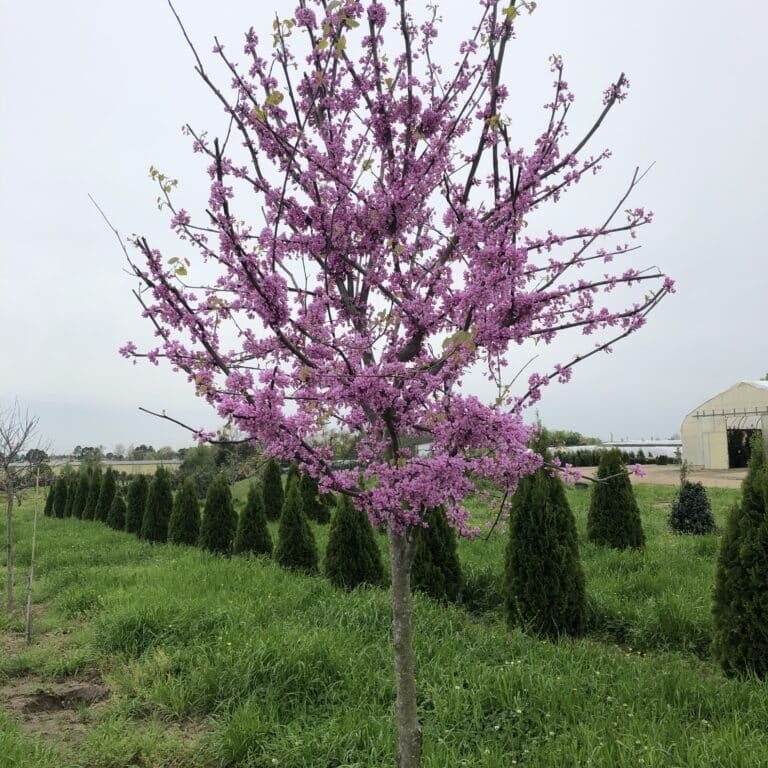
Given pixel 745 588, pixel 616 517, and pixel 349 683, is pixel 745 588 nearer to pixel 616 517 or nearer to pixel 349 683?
pixel 349 683

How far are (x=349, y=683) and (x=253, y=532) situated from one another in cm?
599

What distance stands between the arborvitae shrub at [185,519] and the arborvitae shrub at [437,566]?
6.89 m

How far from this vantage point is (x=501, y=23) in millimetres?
2607

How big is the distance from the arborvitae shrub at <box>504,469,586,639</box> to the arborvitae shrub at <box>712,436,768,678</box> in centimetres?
130

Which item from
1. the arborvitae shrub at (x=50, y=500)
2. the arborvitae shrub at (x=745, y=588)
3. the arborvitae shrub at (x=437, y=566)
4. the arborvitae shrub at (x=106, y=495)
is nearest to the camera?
the arborvitae shrub at (x=745, y=588)

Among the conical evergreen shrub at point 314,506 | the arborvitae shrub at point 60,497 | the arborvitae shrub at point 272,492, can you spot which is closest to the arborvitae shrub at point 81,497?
the arborvitae shrub at point 60,497

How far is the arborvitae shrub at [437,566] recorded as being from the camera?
659 cm

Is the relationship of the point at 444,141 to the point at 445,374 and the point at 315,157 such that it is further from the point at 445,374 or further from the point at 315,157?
the point at 445,374

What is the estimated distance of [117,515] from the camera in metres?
16.4

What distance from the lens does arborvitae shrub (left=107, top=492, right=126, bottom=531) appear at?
641 inches

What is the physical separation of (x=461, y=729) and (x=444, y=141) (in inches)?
132

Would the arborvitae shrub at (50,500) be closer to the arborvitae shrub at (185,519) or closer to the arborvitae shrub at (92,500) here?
the arborvitae shrub at (92,500)

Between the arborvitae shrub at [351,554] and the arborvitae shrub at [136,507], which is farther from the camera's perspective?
the arborvitae shrub at [136,507]

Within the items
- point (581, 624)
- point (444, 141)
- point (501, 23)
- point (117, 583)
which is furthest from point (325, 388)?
point (117, 583)
